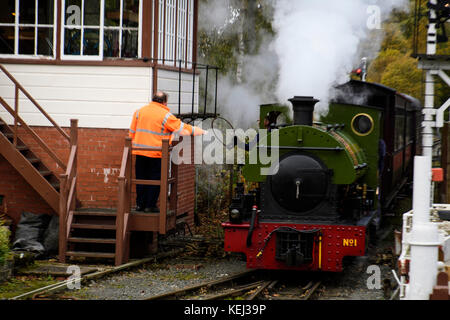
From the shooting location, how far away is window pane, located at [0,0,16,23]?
1187 cm

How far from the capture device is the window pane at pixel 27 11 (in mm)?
11773

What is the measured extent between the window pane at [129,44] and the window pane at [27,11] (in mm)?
1528

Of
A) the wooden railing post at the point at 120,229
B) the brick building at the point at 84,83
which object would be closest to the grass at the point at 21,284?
the wooden railing post at the point at 120,229

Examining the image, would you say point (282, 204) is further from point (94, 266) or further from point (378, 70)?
point (378, 70)

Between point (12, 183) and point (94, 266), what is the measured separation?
232 cm

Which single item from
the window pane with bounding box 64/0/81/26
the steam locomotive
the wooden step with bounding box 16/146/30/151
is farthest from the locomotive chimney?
the wooden step with bounding box 16/146/30/151

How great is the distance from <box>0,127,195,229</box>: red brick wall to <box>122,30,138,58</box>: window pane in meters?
1.19

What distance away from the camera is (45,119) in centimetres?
1159

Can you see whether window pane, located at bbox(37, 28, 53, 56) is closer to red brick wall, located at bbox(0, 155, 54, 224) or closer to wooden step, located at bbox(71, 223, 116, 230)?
red brick wall, located at bbox(0, 155, 54, 224)

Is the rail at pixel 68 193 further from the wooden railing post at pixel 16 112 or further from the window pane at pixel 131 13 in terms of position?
the window pane at pixel 131 13

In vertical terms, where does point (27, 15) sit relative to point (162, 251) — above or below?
above

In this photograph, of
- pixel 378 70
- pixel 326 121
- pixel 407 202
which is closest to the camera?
pixel 326 121
